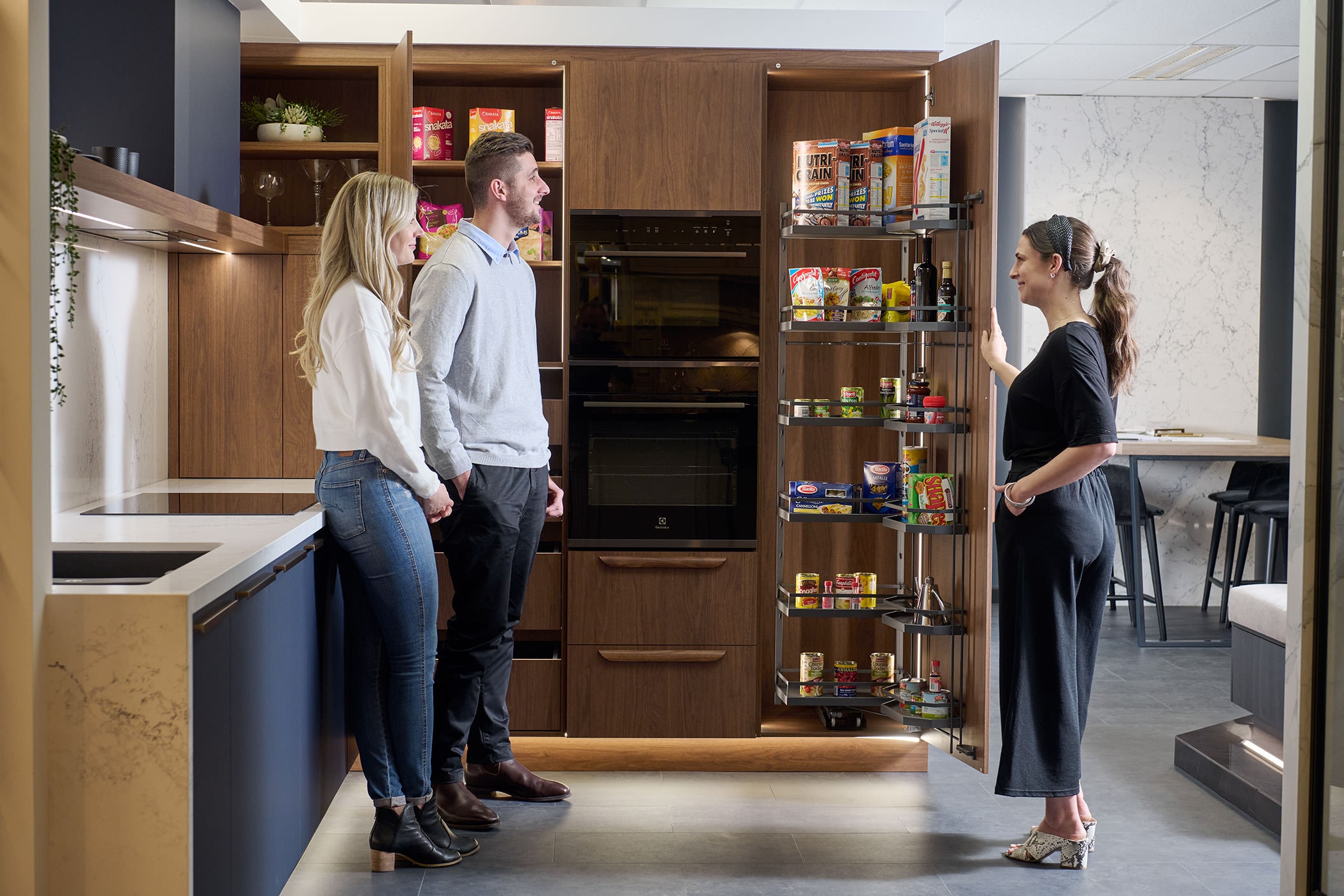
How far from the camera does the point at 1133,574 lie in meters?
5.21

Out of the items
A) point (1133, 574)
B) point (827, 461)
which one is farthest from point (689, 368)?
point (1133, 574)

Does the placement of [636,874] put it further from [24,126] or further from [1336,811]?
[24,126]

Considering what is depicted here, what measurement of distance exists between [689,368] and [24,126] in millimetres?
2028

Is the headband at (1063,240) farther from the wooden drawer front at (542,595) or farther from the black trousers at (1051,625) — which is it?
the wooden drawer front at (542,595)

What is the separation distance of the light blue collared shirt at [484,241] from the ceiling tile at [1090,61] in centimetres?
332

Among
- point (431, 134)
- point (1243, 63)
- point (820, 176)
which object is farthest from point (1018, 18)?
point (431, 134)

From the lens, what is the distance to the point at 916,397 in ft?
10.5

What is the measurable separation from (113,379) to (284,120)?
0.95 metres

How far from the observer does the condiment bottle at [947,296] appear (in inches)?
122

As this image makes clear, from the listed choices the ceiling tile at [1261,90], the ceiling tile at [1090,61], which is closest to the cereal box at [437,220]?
the ceiling tile at [1090,61]

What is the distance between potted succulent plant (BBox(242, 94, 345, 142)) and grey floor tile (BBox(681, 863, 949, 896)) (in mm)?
2322

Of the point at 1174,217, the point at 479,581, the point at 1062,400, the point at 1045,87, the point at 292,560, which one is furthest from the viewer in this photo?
the point at 1174,217

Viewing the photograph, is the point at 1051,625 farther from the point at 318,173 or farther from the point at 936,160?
the point at 318,173

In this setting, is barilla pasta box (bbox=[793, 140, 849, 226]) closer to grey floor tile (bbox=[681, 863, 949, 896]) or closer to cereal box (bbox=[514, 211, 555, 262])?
cereal box (bbox=[514, 211, 555, 262])
